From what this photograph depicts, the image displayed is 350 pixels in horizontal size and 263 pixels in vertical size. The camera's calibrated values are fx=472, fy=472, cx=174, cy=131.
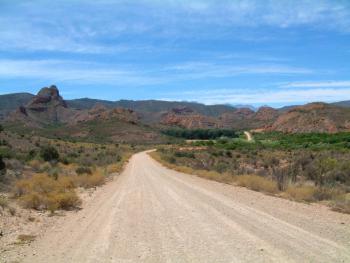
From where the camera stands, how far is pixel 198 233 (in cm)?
1163

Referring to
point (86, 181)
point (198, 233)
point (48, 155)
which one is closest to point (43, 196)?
point (198, 233)

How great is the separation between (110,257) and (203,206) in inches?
309

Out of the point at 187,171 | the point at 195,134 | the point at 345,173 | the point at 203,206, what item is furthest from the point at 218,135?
the point at 203,206

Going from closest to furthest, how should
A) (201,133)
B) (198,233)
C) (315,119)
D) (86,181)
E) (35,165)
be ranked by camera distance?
(198,233)
(86,181)
(35,165)
(315,119)
(201,133)

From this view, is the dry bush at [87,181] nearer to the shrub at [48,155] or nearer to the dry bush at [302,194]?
the shrub at [48,155]

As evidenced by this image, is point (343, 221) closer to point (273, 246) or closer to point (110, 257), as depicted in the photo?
point (273, 246)

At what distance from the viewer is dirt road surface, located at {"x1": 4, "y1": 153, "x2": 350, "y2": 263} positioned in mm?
9273

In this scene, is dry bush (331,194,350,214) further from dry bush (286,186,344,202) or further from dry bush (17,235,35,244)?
dry bush (17,235,35,244)

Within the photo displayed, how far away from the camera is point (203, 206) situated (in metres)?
16.9

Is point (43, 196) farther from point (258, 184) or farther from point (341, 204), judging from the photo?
point (341, 204)

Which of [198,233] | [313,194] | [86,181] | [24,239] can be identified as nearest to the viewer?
[198,233]

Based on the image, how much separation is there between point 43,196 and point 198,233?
8.83 m

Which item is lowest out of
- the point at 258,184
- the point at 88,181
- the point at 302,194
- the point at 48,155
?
the point at 88,181

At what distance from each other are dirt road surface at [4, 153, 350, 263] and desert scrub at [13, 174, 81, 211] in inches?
41.0
